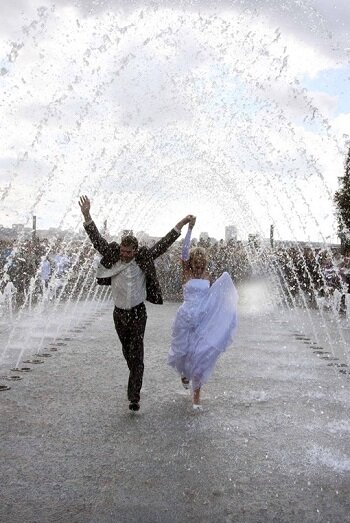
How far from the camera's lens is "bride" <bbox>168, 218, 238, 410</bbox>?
263 inches

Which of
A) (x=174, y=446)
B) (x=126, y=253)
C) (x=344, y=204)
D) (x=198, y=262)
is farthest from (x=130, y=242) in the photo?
(x=344, y=204)

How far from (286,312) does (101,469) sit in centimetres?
1497

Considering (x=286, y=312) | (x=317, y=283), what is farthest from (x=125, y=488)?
(x=317, y=283)

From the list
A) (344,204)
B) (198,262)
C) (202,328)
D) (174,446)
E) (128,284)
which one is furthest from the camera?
(344,204)

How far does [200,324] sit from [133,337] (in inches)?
27.7

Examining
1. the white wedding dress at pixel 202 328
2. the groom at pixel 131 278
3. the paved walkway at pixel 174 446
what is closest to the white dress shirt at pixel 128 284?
the groom at pixel 131 278

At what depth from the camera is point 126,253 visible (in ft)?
Answer: 22.0

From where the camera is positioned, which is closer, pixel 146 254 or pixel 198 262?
pixel 146 254

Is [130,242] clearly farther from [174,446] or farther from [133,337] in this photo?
[174,446]

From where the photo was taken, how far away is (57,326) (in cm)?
1428

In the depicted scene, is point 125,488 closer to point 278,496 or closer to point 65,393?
point 278,496

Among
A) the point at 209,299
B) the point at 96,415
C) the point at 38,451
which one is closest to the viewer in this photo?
the point at 38,451

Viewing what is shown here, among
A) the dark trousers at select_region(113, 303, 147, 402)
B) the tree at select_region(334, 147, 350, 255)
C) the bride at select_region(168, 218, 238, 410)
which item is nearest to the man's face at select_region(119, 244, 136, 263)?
the dark trousers at select_region(113, 303, 147, 402)

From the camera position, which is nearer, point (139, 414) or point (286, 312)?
point (139, 414)
